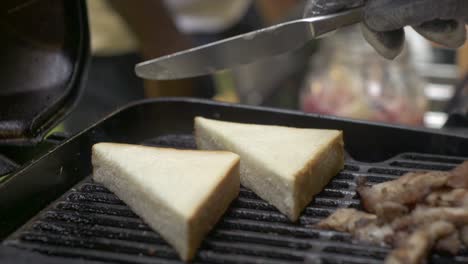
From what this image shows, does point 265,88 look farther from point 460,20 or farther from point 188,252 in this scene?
point 188,252

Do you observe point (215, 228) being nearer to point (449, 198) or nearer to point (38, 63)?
point (449, 198)

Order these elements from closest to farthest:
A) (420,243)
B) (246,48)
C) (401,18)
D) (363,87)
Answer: (420,243) < (401,18) < (246,48) < (363,87)

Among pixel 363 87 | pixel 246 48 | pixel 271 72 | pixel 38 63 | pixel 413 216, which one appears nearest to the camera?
pixel 413 216

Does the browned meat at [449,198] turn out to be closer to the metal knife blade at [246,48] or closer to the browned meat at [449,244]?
the browned meat at [449,244]

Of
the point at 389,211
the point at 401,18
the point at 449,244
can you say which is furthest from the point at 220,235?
the point at 401,18

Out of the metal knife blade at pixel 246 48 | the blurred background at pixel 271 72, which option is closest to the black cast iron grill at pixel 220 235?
the metal knife blade at pixel 246 48

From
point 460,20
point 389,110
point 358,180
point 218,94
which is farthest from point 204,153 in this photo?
point 218,94

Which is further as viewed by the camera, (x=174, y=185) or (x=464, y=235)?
(x=174, y=185)
